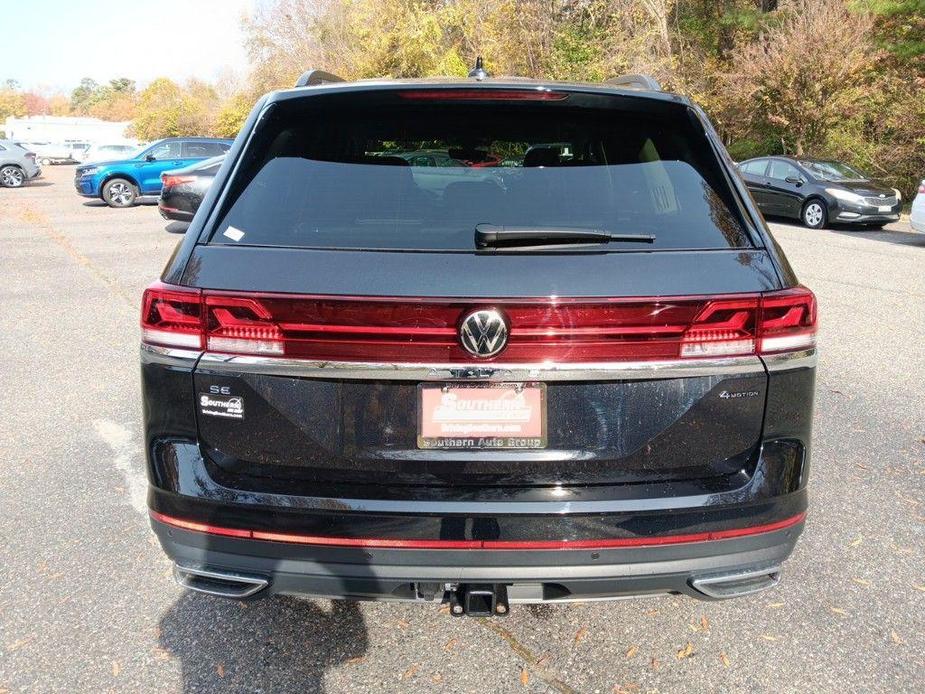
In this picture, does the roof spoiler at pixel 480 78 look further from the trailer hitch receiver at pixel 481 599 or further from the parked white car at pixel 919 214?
the parked white car at pixel 919 214

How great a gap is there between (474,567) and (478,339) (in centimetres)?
63

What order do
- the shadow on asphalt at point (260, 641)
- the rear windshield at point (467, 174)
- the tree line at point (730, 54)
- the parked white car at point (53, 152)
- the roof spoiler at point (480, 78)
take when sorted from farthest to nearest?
the parked white car at point (53, 152), the tree line at point (730, 54), the roof spoiler at point (480, 78), the shadow on asphalt at point (260, 641), the rear windshield at point (467, 174)

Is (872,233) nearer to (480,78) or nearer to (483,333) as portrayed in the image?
(480,78)

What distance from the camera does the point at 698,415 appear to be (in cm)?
220

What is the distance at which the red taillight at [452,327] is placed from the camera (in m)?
2.10

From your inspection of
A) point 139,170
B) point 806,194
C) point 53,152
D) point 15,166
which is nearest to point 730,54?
point 806,194

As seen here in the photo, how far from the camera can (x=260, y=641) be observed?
111 inches

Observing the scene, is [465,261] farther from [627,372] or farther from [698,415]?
[698,415]

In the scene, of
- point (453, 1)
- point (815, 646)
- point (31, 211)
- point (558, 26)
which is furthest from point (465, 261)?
point (453, 1)

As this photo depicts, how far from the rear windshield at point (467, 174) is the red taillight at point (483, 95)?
0.01m

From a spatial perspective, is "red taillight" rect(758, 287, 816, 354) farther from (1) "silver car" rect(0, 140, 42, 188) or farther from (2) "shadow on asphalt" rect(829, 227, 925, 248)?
(1) "silver car" rect(0, 140, 42, 188)

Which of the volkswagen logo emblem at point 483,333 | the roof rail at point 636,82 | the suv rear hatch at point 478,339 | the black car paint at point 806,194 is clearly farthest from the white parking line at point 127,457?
the black car paint at point 806,194

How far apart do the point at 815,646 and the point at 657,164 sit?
1755mm

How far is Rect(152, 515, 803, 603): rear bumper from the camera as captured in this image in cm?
219
